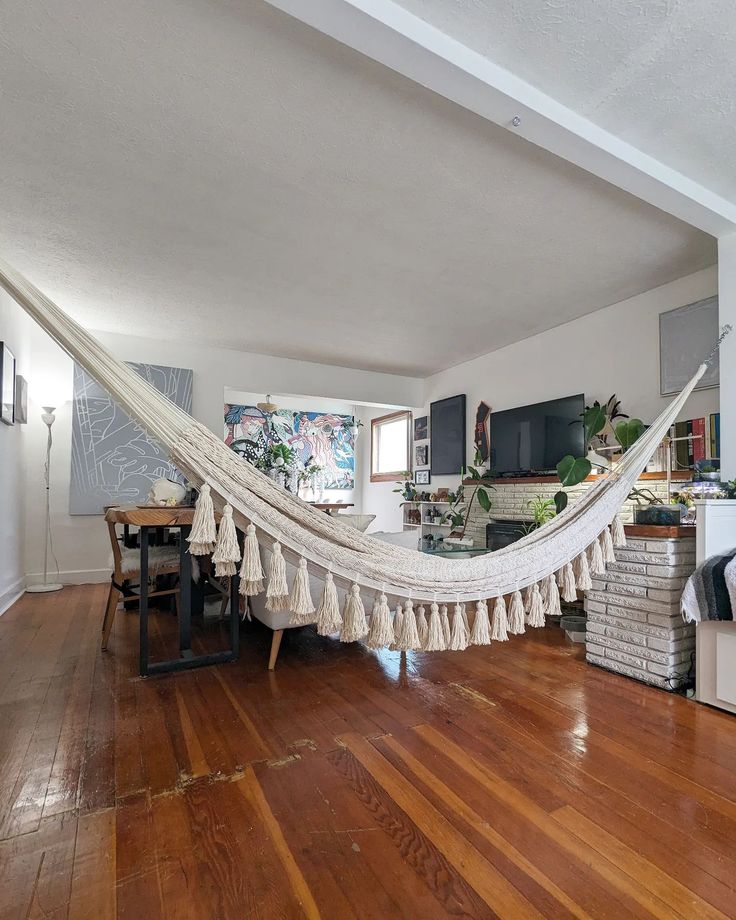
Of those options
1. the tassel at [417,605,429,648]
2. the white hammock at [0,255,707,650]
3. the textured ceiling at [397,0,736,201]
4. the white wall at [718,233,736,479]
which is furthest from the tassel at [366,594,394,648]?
the white wall at [718,233,736,479]

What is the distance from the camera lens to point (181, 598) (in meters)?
2.55

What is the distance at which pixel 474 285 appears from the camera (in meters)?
3.42

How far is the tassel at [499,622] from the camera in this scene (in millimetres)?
1742

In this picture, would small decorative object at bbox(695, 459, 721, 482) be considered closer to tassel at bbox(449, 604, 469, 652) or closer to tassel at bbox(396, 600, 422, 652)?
tassel at bbox(449, 604, 469, 652)

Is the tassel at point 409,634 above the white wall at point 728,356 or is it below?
below

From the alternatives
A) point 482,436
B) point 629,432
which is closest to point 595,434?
point 629,432

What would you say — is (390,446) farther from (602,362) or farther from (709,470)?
(709,470)

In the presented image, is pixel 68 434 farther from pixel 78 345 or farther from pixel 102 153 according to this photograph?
pixel 78 345

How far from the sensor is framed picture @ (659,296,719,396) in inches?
118

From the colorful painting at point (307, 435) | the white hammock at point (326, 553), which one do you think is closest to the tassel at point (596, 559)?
the white hammock at point (326, 553)

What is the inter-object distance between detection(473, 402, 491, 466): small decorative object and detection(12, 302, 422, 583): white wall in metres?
1.65

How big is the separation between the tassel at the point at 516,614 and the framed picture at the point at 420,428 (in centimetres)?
426

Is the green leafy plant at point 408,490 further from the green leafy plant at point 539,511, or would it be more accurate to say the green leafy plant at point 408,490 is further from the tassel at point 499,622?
the tassel at point 499,622

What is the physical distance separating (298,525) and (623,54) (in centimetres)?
182
